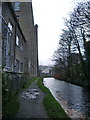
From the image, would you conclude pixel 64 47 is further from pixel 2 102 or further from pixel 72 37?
pixel 2 102

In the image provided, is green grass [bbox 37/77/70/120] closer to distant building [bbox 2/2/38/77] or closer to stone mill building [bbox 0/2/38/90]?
stone mill building [bbox 0/2/38/90]

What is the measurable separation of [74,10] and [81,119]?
61.3 ft

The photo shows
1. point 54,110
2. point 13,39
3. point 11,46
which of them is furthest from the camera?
point 13,39

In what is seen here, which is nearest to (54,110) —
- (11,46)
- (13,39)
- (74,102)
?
(74,102)

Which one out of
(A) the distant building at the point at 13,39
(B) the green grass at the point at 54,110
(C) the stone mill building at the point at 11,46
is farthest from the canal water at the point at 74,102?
(A) the distant building at the point at 13,39

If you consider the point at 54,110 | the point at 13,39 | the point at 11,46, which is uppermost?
the point at 13,39

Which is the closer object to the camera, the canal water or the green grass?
the green grass

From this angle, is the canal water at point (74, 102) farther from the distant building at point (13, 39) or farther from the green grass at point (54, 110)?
the distant building at point (13, 39)

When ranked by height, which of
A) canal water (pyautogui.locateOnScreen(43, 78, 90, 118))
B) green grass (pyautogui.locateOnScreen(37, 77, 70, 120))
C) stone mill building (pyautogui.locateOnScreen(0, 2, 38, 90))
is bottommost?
canal water (pyautogui.locateOnScreen(43, 78, 90, 118))

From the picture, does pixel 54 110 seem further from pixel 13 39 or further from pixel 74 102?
pixel 13 39

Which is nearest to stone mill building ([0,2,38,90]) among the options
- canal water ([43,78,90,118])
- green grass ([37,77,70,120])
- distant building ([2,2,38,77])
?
distant building ([2,2,38,77])

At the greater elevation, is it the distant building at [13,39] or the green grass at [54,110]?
the distant building at [13,39]

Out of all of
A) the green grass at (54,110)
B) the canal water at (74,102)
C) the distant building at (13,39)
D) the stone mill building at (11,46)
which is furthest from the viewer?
the distant building at (13,39)

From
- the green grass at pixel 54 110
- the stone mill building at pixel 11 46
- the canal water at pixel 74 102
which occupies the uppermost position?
the stone mill building at pixel 11 46
